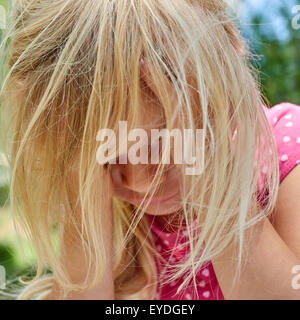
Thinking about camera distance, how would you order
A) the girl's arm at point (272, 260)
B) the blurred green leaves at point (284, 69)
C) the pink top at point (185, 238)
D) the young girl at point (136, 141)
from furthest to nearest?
the blurred green leaves at point (284, 69)
the pink top at point (185, 238)
the girl's arm at point (272, 260)
the young girl at point (136, 141)

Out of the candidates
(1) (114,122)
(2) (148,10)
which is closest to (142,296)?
(1) (114,122)

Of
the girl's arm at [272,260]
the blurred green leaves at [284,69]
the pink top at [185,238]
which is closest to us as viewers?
the girl's arm at [272,260]

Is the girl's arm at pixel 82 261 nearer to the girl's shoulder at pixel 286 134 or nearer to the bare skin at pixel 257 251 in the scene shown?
the bare skin at pixel 257 251

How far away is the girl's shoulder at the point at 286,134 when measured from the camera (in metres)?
0.76

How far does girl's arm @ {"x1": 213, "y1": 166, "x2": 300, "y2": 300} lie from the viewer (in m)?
0.66

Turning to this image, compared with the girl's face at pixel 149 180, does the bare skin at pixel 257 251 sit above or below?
below

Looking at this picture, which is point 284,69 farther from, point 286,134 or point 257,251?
point 257,251

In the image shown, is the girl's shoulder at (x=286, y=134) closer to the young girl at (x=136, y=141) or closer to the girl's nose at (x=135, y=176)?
Result: the young girl at (x=136, y=141)

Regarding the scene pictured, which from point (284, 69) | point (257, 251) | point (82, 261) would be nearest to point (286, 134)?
point (257, 251)

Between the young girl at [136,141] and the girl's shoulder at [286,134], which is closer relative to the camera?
the young girl at [136,141]

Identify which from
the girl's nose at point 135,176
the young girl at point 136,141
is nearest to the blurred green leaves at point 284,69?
the young girl at point 136,141

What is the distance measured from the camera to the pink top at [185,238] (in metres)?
0.77

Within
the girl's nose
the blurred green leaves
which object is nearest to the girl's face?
the girl's nose

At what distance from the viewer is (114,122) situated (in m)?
0.58
